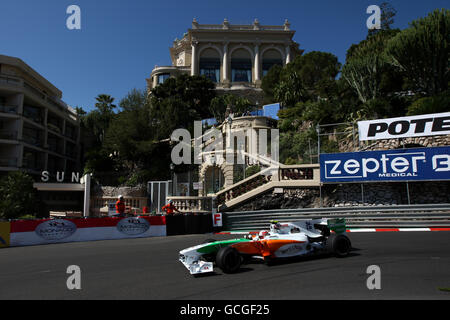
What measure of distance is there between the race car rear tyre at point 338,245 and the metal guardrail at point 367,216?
6812mm

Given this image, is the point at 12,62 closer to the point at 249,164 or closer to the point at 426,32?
the point at 249,164

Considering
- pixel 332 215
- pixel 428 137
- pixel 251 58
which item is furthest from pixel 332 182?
pixel 251 58

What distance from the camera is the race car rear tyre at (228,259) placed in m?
6.80

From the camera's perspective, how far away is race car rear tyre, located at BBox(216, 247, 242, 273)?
6.80m

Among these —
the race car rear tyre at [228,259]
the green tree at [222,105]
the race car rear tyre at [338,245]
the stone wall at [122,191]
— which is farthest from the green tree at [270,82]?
the race car rear tyre at [228,259]

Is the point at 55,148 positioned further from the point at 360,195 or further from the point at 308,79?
the point at 360,195

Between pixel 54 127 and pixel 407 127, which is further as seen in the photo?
pixel 54 127

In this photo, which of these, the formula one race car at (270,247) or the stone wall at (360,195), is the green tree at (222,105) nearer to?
the stone wall at (360,195)

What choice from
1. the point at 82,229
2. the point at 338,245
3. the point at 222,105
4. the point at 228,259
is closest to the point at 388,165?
the point at 338,245

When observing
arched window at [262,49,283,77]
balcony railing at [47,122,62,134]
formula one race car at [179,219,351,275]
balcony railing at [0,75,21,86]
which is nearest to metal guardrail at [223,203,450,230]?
formula one race car at [179,219,351,275]

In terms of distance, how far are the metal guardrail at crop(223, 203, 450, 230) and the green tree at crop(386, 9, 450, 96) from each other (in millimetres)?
14788

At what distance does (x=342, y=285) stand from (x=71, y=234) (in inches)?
469

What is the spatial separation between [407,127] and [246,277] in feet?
44.9

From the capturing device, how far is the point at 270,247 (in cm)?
742
